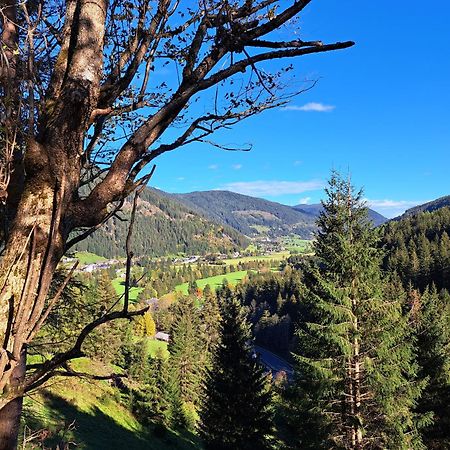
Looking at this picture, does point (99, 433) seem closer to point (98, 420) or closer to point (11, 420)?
point (98, 420)

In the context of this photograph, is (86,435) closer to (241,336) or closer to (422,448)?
(241,336)

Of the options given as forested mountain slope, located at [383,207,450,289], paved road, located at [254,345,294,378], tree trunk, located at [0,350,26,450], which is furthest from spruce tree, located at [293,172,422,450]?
forested mountain slope, located at [383,207,450,289]

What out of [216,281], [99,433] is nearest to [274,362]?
[99,433]

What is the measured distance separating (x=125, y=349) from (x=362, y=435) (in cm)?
3389

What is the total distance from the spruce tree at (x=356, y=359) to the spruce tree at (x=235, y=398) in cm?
363

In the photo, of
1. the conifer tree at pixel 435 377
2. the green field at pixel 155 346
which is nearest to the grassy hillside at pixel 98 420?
the conifer tree at pixel 435 377

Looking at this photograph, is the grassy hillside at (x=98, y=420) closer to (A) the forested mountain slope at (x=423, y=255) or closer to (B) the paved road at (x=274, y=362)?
(B) the paved road at (x=274, y=362)

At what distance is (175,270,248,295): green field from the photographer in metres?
148

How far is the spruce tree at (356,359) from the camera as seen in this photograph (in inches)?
458

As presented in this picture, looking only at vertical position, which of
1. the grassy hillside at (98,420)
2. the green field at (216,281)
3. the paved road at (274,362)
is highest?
the grassy hillside at (98,420)

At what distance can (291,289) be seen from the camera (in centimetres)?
11294

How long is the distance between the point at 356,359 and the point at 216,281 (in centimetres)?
15054

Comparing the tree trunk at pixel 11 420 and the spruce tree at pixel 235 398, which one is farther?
the spruce tree at pixel 235 398

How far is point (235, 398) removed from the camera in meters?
17.7
